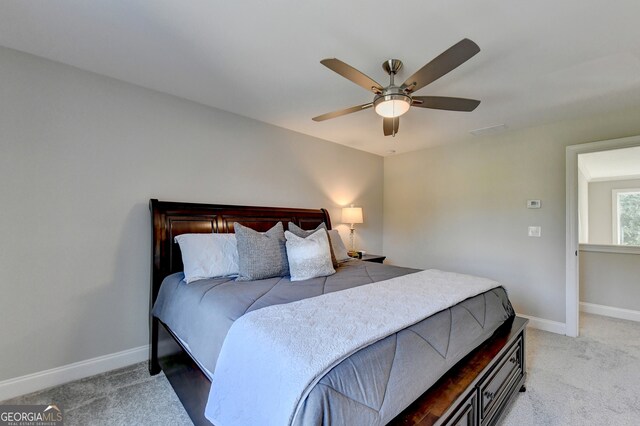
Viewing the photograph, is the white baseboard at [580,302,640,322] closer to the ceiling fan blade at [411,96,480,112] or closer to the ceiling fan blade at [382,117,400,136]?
the ceiling fan blade at [411,96,480,112]

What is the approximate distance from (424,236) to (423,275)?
2349 millimetres

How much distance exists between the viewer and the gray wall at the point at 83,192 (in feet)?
6.70

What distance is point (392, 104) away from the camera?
2031 millimetres

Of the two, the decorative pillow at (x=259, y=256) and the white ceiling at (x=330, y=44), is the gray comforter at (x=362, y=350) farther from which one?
the white ceiling at (x=330, y=44)

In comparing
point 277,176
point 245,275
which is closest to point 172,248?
point 245,275

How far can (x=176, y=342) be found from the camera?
1937mm

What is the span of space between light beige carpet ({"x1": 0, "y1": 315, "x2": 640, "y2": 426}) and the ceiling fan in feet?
7.20

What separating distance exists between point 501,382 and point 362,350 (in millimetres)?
1285

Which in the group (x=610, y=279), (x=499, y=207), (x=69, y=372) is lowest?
(x=69, y=372)

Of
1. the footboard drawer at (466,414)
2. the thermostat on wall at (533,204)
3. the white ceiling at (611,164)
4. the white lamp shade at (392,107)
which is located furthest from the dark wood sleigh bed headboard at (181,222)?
the white ceiling at (611,164)

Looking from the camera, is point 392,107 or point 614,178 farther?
point 614,178

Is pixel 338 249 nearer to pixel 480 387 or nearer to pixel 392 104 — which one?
pixel 392 104

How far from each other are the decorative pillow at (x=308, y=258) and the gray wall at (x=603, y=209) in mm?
6346

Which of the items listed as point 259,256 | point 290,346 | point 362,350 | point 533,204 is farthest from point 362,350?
point 533,204
